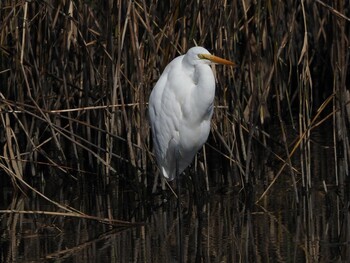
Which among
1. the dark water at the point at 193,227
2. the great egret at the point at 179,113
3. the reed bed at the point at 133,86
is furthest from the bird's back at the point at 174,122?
the dark water at the point at 193,227

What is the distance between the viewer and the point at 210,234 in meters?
4.80

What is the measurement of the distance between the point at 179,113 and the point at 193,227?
658 millimetres

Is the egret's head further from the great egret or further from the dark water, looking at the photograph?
the dark water

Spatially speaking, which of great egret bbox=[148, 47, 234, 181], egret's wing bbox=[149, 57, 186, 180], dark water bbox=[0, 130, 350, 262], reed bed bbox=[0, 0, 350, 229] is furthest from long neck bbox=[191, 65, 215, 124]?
dark water bbox=[0, 130, 350, 262]

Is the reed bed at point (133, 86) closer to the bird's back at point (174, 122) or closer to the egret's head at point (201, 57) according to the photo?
the bird's back at point (174, 122)

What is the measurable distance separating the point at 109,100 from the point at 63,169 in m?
0.63

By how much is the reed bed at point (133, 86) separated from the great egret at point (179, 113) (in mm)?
138

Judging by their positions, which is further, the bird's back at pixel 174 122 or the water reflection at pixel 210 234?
the bird's back at pixel 174 122

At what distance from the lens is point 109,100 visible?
5.55m

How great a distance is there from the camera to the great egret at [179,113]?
514 cm

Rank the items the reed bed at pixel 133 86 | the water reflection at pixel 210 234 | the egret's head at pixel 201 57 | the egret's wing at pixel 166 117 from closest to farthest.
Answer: the water reflection at pixel 210 234 → the egret's head at pixel 201 57 → the egret's wing at pixel 166 117 → the reed bed at pixel 133 86

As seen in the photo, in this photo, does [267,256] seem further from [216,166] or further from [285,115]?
[285,115]

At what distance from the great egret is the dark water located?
30cm

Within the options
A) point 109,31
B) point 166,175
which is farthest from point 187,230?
point 109,31
